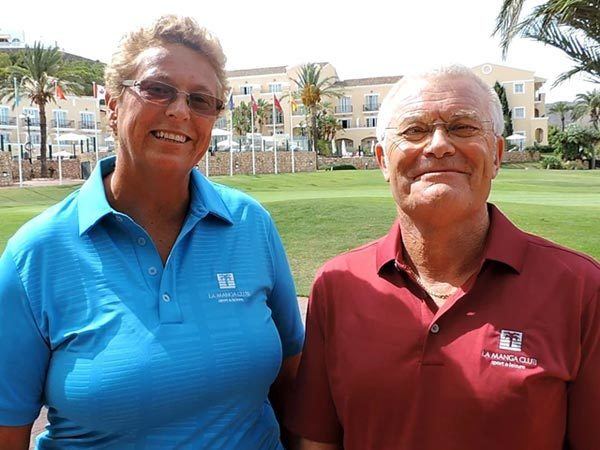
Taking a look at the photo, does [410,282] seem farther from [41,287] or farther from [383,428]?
[41,287]

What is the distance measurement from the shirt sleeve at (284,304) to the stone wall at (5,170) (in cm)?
4733

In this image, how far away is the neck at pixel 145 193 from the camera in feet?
8.58

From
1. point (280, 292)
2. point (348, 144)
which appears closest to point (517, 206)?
point (280, 292)

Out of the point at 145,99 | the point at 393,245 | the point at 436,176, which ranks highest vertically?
the point at 145,99

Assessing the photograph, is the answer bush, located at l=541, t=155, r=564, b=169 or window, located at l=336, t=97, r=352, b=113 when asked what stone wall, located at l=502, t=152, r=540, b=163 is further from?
window, located at l=336, t=97, r=352, b=113

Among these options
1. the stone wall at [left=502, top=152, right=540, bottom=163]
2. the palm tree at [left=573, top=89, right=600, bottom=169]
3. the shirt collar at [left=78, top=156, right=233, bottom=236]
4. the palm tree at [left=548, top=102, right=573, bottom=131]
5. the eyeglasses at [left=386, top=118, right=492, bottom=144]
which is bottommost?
the shirt collar at [left=78, top=156, right=233, bottom=236]

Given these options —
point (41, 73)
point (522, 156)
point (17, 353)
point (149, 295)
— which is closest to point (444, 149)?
point (149, 295)

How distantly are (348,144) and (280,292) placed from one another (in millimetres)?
89487

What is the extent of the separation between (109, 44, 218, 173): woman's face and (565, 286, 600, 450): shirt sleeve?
1493 mm

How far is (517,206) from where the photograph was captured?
54.0 feet

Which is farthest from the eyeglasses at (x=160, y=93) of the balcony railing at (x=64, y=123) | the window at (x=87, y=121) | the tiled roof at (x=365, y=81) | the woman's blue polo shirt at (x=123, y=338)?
the tiled roof at (x=365, y=81)

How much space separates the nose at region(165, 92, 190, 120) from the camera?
2547 mm

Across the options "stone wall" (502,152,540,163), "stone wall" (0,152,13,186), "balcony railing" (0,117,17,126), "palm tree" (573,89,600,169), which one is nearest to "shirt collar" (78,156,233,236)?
"stone wall" (0,152,13,186)

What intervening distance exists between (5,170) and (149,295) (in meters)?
49.5
